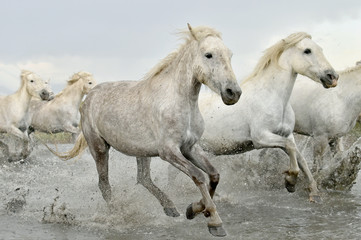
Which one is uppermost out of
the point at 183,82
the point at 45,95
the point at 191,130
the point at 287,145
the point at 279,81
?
the point at 183,82

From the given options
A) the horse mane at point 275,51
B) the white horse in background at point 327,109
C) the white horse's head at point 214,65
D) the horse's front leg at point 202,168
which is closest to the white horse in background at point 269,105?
the horse mane at point 275,51

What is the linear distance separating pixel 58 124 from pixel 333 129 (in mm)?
9170

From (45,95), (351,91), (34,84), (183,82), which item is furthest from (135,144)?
(34,84)

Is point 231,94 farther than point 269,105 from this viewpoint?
No

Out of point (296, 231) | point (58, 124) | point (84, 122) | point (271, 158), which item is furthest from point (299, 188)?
point (58, 124)

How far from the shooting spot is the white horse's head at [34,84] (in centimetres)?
1341

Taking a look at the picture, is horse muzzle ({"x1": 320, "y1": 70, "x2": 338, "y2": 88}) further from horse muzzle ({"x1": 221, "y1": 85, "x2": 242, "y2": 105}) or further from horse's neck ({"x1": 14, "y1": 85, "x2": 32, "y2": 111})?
horse's neck ({"x1": 14, "y1": 85, "x2": 32, "y2": 111})

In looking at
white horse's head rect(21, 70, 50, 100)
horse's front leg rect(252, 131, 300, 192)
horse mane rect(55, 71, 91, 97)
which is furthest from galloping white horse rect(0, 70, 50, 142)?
horse's front leg rect(252, 131, 300, 192)

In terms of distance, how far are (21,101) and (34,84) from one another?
1.94 ft

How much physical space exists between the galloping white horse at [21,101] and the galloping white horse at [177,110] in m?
7.96

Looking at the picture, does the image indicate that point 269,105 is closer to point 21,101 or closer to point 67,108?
point 21,101

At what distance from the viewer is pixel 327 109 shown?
791cm

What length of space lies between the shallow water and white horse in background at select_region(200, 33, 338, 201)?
71 centimetres

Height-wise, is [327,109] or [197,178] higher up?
[197,178]
